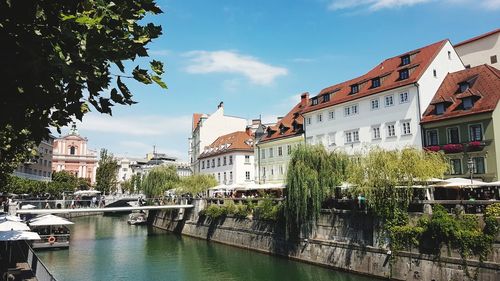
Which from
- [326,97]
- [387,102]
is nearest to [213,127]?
[326,97]

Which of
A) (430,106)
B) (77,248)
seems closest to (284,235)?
(430,106)

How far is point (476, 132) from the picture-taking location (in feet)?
95.4

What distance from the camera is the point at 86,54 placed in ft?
13.5

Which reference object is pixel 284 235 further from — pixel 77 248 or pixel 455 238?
pixel 77 248

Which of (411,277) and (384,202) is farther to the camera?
(384,202)

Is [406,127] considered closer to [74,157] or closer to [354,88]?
[354,88]

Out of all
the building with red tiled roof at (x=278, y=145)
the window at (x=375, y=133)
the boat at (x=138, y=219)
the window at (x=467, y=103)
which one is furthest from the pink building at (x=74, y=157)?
the window at (x=467, y=103)

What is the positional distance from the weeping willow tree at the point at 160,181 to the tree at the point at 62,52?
5111 centimetres

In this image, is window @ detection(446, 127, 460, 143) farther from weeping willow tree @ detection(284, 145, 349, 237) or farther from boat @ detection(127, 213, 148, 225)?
boat @ detection(127, 213, 148, 225)

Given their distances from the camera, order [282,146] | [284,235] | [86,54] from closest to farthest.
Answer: [86,54], [284,235], [282,146]

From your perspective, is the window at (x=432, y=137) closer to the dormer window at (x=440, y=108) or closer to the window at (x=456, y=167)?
the dormer window at (x=440, y=108)

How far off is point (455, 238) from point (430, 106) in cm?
1631

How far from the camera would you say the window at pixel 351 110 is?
3850 cm

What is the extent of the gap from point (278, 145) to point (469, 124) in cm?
2246
